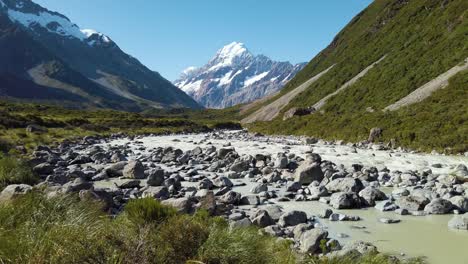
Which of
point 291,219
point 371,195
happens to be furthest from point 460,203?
point 291,219

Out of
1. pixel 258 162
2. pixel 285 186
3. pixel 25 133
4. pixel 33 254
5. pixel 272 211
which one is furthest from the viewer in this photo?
pixel 25 133

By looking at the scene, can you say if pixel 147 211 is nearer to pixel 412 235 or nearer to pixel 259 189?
pixel 412 235

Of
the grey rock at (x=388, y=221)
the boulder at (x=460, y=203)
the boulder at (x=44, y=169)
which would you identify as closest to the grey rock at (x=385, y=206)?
the grey rock at (x=388, y=221)

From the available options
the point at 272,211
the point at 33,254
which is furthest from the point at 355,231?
the point at 33,254

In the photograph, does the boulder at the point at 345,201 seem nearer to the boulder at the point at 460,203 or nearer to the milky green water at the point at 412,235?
the milky green water at the point at 412,235

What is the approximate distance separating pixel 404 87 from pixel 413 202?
4800 centimetres

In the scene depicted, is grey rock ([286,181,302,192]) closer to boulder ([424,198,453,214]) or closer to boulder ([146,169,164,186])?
boulder ([424,198,453,214])

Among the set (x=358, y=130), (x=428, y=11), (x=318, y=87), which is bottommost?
(x=358, y=130)

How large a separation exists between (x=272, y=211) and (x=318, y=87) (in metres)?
99.3

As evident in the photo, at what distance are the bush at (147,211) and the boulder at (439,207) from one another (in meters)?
10.5

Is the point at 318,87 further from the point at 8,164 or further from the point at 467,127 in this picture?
the point at 8,164

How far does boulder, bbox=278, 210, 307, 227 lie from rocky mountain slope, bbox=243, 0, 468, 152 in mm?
21404

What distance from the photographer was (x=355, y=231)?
12.4 meters

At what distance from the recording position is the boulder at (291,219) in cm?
1253
